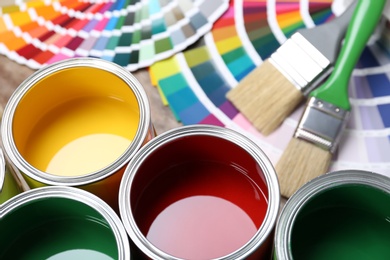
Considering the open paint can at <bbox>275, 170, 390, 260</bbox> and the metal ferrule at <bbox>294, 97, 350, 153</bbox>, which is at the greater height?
the open paint can at <bbox>275, 170, 390, 260</bbox>

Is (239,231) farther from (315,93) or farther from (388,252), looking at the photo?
(315,93)

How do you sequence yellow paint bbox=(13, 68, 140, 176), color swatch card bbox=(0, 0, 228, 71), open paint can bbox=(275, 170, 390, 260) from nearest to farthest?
open paint can bbox=(275, 170, 390, 260), yellow paint bbox=(13, 68, 140, 176), color swatch card bbox=(0, 0, 228, 71)

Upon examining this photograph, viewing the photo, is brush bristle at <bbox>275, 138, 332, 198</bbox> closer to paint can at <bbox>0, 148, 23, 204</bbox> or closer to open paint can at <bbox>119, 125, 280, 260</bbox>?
open paint can at <bbox>119, 125, 280, 260</bbox>

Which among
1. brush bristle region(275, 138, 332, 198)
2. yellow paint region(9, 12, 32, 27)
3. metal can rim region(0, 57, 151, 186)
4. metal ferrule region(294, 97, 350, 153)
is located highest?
metal can rim region(0, 57, 151, 186)

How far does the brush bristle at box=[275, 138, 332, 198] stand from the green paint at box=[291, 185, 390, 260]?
192 millimetres

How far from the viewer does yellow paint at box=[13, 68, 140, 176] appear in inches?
29.2

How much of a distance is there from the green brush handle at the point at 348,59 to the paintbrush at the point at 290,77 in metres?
0.03

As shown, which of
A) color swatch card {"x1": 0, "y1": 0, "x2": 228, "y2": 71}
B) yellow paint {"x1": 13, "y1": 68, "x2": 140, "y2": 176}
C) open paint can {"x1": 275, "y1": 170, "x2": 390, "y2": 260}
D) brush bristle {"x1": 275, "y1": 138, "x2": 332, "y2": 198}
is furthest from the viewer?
color swatch card {"x1": 0, "y1": 0, "x2": 228, "y2": 71}

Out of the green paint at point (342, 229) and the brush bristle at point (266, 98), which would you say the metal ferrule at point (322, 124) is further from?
the green paint at point (342, 229)

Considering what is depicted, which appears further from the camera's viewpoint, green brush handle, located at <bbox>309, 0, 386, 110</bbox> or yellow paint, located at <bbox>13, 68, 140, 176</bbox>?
green brush handle, located at <bbox>309, 0, 386, 110</bbox>

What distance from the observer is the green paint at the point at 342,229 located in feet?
2.08

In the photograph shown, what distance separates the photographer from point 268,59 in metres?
0.95

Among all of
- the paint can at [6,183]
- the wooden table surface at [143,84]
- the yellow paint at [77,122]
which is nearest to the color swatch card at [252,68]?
the wooden table surface at [143,84]

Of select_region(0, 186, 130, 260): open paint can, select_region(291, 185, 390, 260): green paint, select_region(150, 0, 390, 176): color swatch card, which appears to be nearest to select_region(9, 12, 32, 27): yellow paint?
select_region(150, 0, 390, 176): color swatch card
